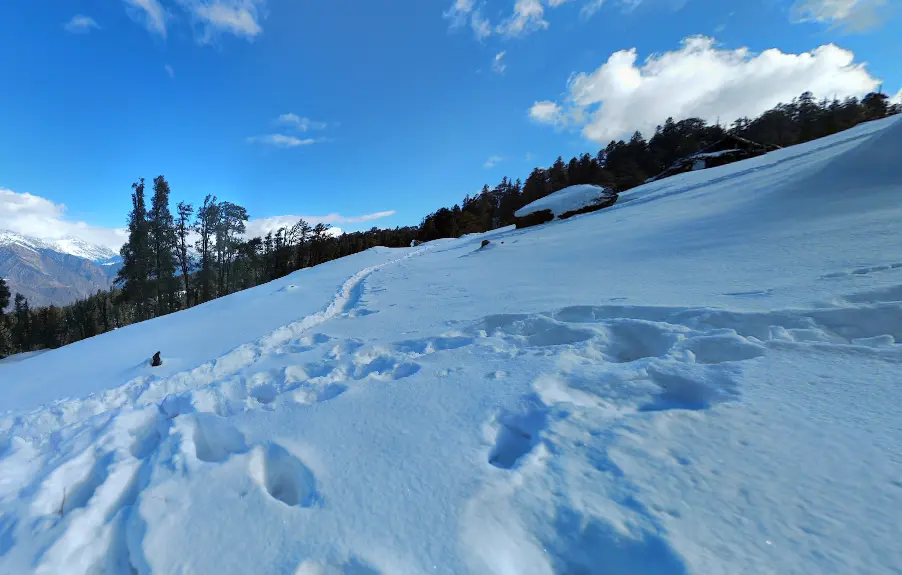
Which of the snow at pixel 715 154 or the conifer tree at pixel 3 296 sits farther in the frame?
the conifer tree at pixel 3 296

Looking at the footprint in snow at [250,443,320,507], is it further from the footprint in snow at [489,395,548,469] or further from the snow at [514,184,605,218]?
the snow at [514,184,605,218]

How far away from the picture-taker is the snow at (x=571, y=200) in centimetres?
1747

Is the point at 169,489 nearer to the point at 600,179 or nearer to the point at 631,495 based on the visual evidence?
the point at 631,495

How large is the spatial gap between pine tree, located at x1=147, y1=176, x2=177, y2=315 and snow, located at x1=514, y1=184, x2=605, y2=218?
28750 mm

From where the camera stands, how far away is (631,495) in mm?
1577

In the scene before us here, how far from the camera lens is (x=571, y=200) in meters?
17.8

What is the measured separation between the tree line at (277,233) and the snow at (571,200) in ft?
28.0

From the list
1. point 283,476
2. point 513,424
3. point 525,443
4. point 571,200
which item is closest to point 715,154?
point 571,200

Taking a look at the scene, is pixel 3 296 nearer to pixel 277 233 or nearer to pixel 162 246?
pixel 162 246

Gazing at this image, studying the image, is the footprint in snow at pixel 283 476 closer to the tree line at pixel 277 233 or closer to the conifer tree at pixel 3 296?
the tree line at pixel 277 233

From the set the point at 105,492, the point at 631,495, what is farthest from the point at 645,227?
the point at 105,492

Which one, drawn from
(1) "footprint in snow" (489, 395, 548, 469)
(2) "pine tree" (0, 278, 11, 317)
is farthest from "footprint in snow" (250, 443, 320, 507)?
(2) "pine tree" (0, 278, 11, 317)

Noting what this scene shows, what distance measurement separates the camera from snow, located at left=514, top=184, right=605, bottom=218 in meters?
17.5

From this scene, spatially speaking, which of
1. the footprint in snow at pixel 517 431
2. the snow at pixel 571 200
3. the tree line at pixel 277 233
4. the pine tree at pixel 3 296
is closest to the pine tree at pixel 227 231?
the tree line at pixel 277 233
